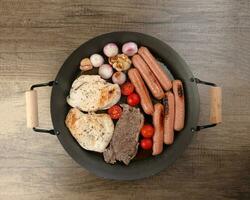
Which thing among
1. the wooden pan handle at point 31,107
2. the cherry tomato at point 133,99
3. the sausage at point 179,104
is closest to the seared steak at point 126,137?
the cherry tomato at point 133,99

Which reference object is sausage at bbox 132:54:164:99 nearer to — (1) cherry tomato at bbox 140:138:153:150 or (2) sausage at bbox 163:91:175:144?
(2) sausage at bbox 163:91:175:144

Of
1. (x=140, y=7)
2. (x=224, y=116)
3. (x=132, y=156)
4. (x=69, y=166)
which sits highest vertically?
(x=140, y=7)

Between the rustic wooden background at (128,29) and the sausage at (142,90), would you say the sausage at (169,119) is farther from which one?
the rustic wooden background at (128,29)

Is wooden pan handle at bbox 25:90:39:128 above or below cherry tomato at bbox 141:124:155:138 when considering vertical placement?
above

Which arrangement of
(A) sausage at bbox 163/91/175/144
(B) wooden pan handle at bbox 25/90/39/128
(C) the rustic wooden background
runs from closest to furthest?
(B) wooden pan handle at bbox 25/90/39/128, (A) sausage at bbox 163/91/175/144, (C) the rustic wooden background

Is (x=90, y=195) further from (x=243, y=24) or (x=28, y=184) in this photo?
(x=243, y=24)

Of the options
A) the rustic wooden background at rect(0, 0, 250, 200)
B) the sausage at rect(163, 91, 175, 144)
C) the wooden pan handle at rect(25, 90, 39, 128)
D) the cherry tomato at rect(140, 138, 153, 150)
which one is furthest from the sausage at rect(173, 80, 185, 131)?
the wooden pan handle at rect(25, 90, 39, 128)

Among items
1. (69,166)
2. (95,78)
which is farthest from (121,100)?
(69,166)
